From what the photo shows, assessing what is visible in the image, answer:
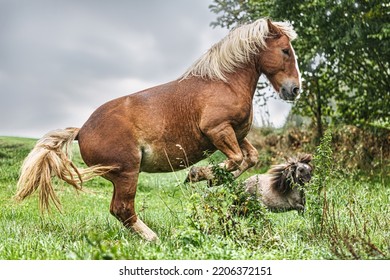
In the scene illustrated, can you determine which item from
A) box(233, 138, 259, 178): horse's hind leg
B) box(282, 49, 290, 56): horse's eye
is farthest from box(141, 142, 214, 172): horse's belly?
box(282, 49, 290, 56): horse's eye

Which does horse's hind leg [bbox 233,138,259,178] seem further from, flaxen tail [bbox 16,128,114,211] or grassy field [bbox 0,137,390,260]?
flaxen tail [bbox 16,128,114,211]

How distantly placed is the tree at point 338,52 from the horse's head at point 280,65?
4.45m

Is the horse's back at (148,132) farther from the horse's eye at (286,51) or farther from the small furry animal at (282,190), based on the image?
the small furry animal at (282,190)

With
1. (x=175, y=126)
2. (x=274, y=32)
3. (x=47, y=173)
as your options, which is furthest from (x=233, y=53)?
(x=47, y=173)

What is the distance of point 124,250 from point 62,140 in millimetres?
1603

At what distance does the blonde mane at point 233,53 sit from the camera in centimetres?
511

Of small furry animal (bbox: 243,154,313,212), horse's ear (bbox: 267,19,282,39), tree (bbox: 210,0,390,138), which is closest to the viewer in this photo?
horse's ear (bbox: 267,19,282,39)

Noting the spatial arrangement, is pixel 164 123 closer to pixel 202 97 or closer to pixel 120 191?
pixel 202 97

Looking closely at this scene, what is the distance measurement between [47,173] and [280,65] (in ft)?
7.70

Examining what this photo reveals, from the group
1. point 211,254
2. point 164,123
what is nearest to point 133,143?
point 164,123

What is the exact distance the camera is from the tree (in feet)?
31.6

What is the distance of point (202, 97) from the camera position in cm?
501

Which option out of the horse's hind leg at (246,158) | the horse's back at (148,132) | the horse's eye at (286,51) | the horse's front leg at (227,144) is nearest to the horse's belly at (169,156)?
the horse's back at (148,132)

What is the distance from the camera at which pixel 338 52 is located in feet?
31.9
